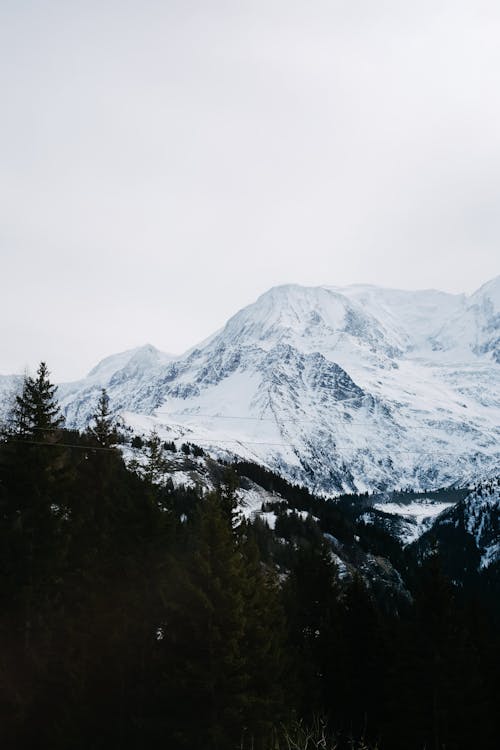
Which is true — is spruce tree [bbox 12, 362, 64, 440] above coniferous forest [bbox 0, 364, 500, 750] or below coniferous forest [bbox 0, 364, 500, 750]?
above

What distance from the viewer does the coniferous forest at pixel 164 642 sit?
22.7 meters

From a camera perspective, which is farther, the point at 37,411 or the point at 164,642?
the point at 37,411

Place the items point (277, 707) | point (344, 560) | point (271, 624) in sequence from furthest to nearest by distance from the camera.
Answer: point (344, 560)
point (271, 624)
point (277, 707)

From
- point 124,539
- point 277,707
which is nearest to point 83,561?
point 124,539

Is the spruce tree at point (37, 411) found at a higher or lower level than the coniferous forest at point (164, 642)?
higher

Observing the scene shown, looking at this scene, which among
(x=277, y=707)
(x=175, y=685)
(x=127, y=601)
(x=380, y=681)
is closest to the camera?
(x=175, y=685)

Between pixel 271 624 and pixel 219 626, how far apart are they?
310 inches

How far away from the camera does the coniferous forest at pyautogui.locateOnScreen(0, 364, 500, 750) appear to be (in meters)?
Answer: 22.7

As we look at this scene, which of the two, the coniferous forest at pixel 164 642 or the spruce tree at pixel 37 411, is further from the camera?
the spruce tree at pixel 37 411

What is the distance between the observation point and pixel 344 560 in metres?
113

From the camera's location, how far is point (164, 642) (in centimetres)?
2462

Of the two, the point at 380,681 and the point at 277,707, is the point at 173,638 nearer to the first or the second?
the point at 277,707

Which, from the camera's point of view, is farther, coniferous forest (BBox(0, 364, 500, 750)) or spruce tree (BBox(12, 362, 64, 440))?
spruce tree (BBox(12, 362, 64, 440))

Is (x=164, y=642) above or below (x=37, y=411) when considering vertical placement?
below
